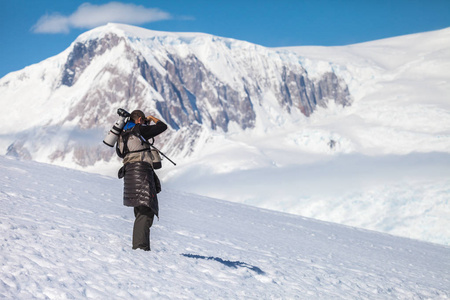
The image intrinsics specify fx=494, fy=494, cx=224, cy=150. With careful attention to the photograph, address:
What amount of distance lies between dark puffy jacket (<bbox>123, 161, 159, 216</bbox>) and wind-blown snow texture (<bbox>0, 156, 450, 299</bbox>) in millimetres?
816

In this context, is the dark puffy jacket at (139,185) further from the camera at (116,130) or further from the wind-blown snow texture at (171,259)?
the wind-blown snow texture at (171,259)

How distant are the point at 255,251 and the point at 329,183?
175350 millimetres

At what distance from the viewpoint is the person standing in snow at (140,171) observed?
26.7ft

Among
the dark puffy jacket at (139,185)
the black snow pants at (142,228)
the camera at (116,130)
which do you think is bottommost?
the black snow pants at (142,228)

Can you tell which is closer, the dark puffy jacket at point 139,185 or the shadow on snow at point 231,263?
the dark puffy jacket at point 139,185

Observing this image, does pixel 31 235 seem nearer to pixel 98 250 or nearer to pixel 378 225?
pixel 98 250

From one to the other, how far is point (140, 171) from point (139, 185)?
231 mm

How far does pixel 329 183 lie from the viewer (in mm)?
182125

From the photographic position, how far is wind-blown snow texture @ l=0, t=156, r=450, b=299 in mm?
6256

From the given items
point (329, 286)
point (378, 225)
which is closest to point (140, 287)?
point (329, 286)

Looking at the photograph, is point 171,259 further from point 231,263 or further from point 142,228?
point 231,263

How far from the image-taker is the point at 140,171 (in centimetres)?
814

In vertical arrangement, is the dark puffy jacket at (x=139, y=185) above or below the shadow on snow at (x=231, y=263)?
above

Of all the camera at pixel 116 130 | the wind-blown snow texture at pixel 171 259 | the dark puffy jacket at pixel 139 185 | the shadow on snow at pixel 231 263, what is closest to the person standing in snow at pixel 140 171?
the dark puffy jacket at pixel 139 185
